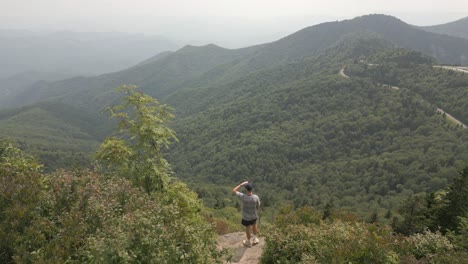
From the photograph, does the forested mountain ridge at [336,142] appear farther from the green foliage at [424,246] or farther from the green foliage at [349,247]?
the green foliage at [424,246]

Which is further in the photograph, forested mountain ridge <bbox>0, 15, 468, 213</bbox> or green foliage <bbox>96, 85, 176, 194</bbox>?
forested mountain ridge <bbox>0, 15, 468, 213</bbox>

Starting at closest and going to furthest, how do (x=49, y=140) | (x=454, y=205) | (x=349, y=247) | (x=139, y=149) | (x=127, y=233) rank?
(x=127, y=233) → (x=349, y=247) → (x=139, y=149) → (x=454, y=205) → (x=49, y=140)

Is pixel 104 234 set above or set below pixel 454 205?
above

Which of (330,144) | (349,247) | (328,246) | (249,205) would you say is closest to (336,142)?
(330,144)

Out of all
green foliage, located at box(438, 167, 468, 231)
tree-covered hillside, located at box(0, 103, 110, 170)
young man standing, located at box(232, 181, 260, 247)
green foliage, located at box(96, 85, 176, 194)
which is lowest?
tree-covered hillside, located at box(0, 103, 110, 170)

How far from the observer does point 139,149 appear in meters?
13.5

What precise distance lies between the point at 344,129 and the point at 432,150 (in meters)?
29.2

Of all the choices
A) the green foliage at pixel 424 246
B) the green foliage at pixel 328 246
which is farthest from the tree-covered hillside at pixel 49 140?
the green foliage at pixel 424 246

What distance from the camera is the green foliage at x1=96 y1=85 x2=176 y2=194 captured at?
1305cm

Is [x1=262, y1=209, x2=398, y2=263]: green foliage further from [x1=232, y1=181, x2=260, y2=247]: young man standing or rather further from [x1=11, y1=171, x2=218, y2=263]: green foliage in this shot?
[x1=11, y1=171, x2=218, y2=263]: green foliage

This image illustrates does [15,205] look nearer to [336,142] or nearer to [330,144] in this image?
[336,142]

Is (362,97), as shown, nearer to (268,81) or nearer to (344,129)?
(344,129)

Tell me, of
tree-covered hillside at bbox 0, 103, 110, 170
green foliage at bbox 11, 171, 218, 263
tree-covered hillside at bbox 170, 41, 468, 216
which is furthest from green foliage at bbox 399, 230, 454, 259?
tree-covered hillside at bbox 0, 103, 110, 170

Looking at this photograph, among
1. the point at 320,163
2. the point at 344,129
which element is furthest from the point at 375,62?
the point at 320,163
